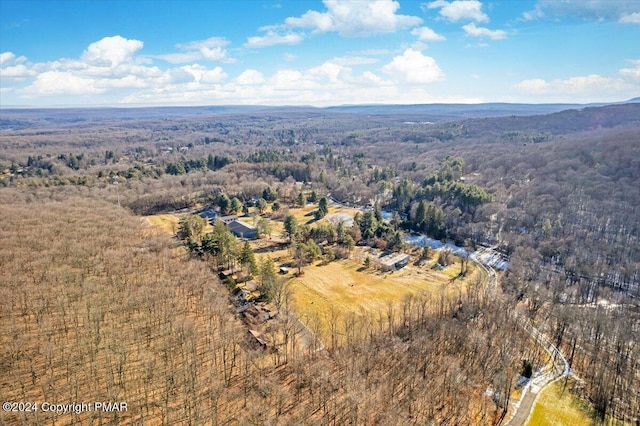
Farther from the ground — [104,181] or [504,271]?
[104,181]

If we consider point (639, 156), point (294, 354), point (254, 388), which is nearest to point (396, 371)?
point (294, 354)

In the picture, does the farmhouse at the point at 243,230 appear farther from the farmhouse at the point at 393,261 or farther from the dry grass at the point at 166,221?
the farmhouse at the point at 393,261

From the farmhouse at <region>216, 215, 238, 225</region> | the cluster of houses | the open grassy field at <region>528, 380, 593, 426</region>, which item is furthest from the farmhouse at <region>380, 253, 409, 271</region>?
the farmhouse at <region>216, 215, 238, 225</region>

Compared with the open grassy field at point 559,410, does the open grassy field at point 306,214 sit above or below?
above

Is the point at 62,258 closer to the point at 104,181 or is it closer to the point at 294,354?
the point at 294,354

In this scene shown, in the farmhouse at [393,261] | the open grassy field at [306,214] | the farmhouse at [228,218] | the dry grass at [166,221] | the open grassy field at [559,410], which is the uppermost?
the dry grass at [166,221]

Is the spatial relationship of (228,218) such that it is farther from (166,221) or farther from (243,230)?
(166,221)

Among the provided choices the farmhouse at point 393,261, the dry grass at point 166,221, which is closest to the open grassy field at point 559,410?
the farmhouse at point 393,261

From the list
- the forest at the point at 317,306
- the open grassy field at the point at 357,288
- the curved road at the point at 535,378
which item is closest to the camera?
the forest at the point at 317,306
